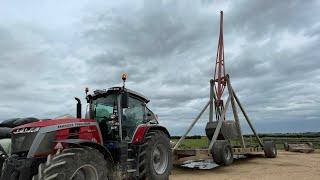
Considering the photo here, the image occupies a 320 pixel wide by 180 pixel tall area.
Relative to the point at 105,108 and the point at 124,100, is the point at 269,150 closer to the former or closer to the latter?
the point at 105,108

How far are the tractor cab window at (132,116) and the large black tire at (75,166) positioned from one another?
1.43 meters

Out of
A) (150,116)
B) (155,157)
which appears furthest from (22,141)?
(150,116)

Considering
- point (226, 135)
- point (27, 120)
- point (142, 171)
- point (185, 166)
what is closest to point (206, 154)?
point (185, 166)

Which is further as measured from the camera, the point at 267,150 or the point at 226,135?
the point at 267,150

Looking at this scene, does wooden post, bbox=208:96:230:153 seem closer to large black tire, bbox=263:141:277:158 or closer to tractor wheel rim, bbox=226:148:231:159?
tractor wheel rim, bbox=226:148:231:159

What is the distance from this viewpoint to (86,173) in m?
7.34

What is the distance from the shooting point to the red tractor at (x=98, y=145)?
6.96 m

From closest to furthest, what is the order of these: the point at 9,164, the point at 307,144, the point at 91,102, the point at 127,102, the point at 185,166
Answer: the point at 9,164 → the point at 127,102 → the point at 91,102 → the point at 185,166 → the point at 307,144

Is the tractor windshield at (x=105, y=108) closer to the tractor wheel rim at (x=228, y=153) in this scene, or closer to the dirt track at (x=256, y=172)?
the dirt track at (x=256, y=172)

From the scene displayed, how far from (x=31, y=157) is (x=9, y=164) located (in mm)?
533

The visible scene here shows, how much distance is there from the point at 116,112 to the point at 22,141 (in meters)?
2.35

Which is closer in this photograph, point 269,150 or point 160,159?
point 160,159

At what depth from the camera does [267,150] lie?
17.6 meters

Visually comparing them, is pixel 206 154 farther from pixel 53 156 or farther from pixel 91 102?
pixel 53 156
